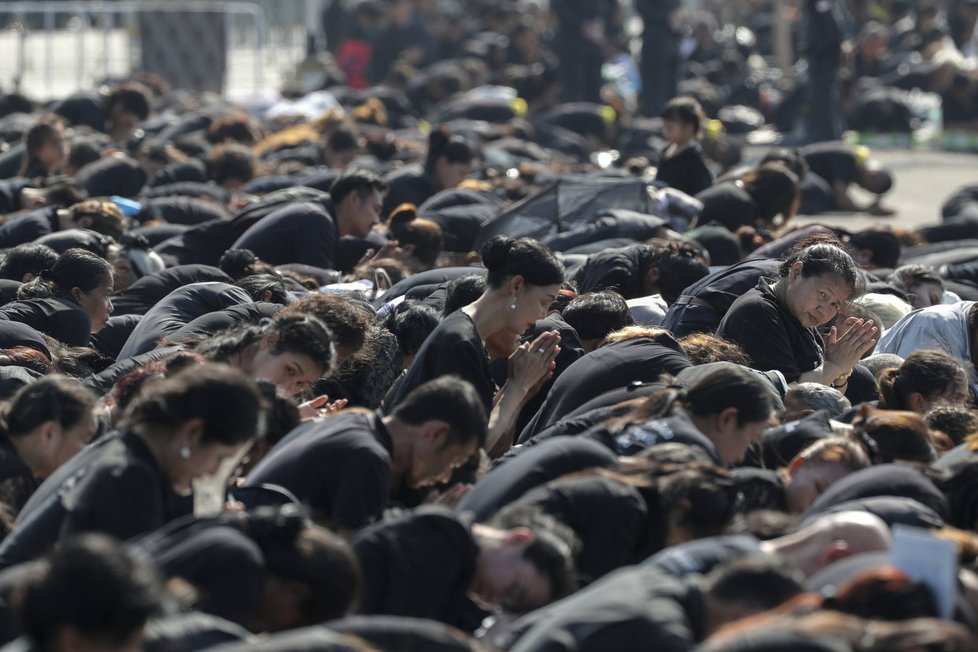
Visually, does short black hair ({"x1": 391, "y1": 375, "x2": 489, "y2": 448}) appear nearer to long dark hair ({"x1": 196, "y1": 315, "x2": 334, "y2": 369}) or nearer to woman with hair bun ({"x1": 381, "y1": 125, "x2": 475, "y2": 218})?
long dark hair ({"x1": 196, "y1": 315, "x2": 334, "y2": 369})

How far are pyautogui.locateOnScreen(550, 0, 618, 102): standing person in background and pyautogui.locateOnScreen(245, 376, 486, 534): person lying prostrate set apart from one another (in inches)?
552

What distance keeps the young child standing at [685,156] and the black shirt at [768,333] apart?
3865mm

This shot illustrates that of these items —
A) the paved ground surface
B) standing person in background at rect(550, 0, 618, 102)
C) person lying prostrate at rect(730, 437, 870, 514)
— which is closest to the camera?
person lying prostrate at rect(730, 437, 870, 514)

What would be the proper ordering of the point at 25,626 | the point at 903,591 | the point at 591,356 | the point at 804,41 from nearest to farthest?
the point at 25,626 < the point at 903,591 < the point at 591,356 < the point at 804,41

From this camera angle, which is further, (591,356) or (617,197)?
(617,197)

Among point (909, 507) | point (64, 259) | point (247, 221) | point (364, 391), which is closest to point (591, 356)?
point (364, 391)

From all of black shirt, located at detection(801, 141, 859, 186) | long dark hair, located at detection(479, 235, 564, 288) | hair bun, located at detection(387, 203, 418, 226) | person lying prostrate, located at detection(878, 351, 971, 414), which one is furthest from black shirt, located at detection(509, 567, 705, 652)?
black shirt, located at detection(801, 141, 859, 186)

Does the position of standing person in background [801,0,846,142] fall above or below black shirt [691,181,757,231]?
below

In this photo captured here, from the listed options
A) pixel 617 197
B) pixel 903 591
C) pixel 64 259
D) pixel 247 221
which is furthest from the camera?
pixel 617 197

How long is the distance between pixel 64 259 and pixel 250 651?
3.73 meters

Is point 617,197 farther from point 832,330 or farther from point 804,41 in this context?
point 804,41

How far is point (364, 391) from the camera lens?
19.7ft

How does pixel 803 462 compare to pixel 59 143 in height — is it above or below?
above

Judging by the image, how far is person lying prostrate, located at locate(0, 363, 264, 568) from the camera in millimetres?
3875
